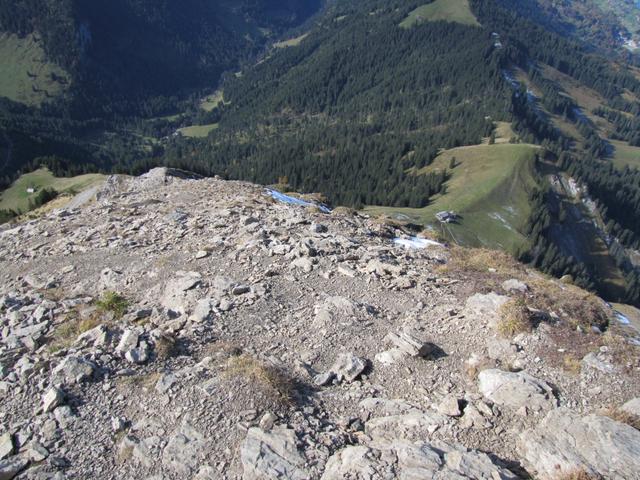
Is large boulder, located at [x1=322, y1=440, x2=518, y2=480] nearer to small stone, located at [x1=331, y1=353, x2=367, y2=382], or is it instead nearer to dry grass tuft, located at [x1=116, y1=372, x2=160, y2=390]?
small stone, located at [x1=331, y1=353, x2=367, y2=382]

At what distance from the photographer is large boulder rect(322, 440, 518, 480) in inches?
383

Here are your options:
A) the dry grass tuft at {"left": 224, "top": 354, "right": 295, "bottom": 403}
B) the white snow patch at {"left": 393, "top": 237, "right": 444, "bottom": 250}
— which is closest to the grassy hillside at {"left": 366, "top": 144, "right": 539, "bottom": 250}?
the white snow patch at {"left": 393, "top": 237, "right": 444, "bottom": 250}

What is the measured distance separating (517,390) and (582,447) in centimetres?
222

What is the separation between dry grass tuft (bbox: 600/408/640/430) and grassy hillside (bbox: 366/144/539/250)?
68595 millimetres

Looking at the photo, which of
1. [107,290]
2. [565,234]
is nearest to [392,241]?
[107,290]

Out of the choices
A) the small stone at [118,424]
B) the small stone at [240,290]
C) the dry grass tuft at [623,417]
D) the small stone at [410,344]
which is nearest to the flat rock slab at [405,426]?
the small stone at [410,344]

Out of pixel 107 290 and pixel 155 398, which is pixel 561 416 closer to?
pixel 155 398

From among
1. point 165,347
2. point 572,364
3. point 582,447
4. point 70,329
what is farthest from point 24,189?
point 582,447

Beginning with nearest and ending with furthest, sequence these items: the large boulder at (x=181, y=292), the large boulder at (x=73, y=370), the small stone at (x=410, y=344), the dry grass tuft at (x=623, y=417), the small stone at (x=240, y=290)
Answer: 1. the dry grass tuft at (x=623, y=417)
2. the large boulder at (x=73, y=370)
3. the small stone at (x=410, y=344)
4. the large boulder at (x=181, y=292)
5. the small stone at (x=240, y=290)

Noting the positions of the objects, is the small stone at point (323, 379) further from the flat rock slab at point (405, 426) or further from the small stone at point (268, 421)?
the small stone at point (268, 421)

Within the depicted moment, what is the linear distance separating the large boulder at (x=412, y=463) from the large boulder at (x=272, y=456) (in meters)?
0.80

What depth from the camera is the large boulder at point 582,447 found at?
9.98m

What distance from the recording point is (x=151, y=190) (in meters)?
34.2

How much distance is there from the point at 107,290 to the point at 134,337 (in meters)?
5.36
